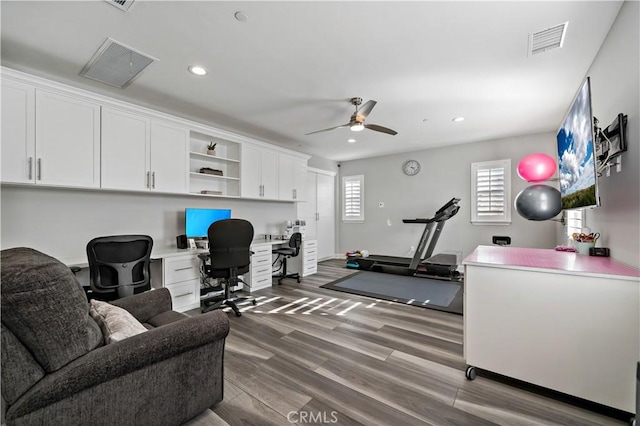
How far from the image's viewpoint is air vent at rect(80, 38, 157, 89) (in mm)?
2277

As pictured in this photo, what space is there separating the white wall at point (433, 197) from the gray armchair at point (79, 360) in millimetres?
5269

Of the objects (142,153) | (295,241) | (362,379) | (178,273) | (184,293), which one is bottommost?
(362,379)

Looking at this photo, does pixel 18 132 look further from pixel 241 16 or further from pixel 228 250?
pixel 241 16

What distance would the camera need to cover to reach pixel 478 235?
5250 mm

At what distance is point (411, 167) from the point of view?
604 cm

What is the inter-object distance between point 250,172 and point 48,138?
2.40 m

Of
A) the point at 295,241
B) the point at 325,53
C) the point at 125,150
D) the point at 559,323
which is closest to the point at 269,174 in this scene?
the point at 295,241

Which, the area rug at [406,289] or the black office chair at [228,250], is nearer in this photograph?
the black office chair at [228,250]

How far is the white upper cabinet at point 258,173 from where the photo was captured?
14.4 feet

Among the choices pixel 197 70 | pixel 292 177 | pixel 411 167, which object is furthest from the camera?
pixel 411 167

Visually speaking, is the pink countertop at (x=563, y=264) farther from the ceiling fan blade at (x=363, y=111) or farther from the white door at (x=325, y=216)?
the white door at (x=325, y=216)

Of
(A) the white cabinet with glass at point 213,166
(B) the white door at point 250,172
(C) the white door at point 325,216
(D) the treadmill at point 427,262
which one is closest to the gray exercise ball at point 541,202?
(D) the treadmill at point 427,262

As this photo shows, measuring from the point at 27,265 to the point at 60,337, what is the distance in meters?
0.31

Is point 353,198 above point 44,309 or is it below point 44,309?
above
